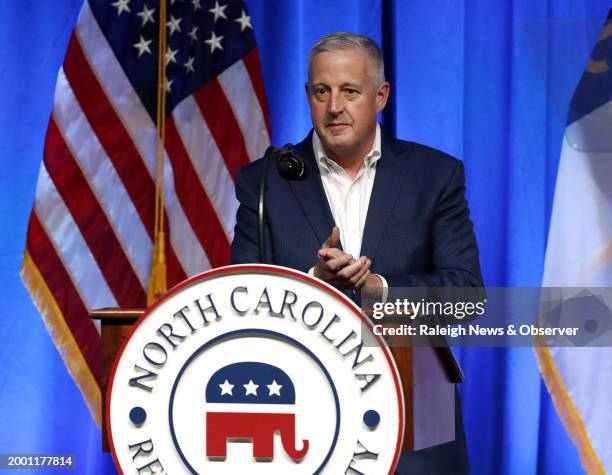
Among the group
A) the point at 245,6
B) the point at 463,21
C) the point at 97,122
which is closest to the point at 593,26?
the point at 463,21

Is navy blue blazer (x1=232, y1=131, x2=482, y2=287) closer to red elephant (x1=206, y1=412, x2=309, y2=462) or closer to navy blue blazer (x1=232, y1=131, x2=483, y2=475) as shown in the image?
navy blue blazer (x1=232, y1=131, x2=483, y2=475)

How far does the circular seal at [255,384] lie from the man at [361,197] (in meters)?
0.61

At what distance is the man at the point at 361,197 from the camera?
204 centimetres

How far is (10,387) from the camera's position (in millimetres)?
3533

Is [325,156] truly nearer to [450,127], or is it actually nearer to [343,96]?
[343,96]

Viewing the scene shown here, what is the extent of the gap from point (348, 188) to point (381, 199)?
0.57 ft

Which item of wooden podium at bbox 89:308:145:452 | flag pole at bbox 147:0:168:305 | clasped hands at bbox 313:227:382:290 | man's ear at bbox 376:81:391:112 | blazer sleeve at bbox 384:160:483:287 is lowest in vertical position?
wooden podium at bbox 89:308:145:452

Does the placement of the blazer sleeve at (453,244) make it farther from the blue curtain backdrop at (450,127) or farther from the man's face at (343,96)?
the blue curtain backdrop at (450,127)

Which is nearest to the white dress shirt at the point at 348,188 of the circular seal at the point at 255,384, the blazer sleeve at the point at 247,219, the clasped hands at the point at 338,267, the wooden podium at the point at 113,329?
the blazer sleeve at the point at 247,219

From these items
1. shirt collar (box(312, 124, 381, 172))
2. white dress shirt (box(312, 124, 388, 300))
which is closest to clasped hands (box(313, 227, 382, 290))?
white dress shirt (box(312, 124, 388, 300))

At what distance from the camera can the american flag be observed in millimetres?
3469

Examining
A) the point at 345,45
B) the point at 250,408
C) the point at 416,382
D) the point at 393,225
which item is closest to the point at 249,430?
the point at 250,408

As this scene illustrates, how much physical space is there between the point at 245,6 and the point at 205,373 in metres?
2.38

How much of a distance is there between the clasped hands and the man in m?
0.33
